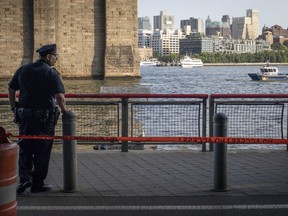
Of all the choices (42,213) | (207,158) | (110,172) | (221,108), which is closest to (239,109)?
(221,108)

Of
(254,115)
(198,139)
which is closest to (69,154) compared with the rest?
(198,139)

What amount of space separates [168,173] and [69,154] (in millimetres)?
1755

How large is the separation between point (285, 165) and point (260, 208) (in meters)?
2.67

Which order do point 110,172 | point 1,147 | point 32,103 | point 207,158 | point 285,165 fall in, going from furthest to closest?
point 207,158 → point 285,165 → point 110,172 → point 32,103 → point 1,147

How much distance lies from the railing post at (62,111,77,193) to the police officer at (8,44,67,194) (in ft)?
0.43

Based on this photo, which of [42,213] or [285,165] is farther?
[285,165]

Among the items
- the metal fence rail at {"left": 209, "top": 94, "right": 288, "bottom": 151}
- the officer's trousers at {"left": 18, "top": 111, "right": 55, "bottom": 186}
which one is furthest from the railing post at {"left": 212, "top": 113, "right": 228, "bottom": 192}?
the metal fence rail at {"left": 209, "top": 94, "right": 288, "bottom": 151}

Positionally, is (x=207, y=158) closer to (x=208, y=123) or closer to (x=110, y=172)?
(x=208, y=123)

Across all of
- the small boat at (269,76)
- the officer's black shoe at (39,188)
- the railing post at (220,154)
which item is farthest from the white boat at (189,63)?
the officer's black shoe at (39,188)

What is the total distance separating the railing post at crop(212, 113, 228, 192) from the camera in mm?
6924

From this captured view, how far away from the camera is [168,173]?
26.9 ft

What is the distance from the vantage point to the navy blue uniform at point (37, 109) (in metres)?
6.86

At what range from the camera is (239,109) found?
33.2ft

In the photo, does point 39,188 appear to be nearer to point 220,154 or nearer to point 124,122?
point 220,154
